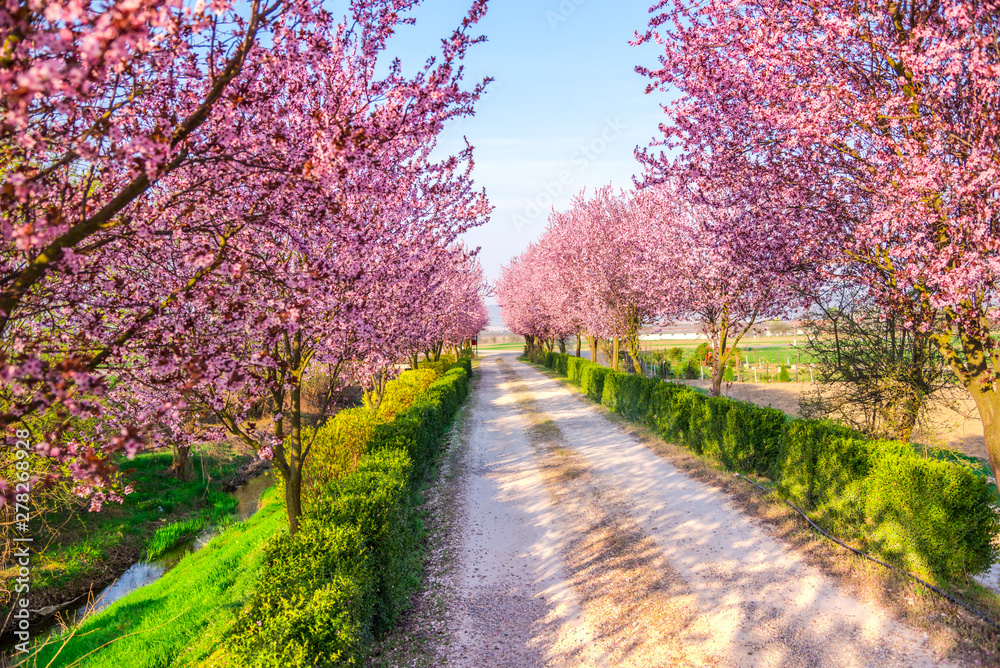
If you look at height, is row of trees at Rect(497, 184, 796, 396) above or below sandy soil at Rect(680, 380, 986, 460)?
above

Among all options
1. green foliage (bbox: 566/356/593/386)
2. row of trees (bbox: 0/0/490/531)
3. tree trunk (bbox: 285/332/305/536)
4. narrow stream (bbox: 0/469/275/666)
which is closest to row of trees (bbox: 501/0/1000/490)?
row of trees (bbox: 0/0/490/531)

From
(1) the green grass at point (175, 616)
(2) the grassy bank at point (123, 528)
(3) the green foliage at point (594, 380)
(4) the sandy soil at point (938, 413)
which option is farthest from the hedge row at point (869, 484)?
(2) the grassy bank at point (123, 528)

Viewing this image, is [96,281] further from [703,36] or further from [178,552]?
[178,552]

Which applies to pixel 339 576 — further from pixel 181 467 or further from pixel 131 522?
pixel 181 467

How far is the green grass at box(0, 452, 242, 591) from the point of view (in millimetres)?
11289

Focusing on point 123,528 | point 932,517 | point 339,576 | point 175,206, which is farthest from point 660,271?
point 123,528

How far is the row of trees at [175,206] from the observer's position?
240 cm

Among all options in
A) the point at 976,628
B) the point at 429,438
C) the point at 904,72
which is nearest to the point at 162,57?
the point at 904,72

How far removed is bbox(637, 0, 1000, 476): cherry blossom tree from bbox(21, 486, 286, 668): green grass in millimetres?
9018

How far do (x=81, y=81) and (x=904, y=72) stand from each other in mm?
8311

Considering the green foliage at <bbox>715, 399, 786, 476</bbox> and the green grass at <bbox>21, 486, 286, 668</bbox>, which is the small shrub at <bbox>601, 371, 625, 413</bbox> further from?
the green grass at <bbox>21, 486, 286, 668</bbox>

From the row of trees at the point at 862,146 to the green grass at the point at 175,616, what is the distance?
9025 mm

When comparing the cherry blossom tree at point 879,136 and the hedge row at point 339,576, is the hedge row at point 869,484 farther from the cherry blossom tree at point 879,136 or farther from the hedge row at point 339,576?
the hedge row at point 339,576

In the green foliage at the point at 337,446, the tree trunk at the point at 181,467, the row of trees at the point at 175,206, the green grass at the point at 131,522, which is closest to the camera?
the row of trees at the point at 175,206
